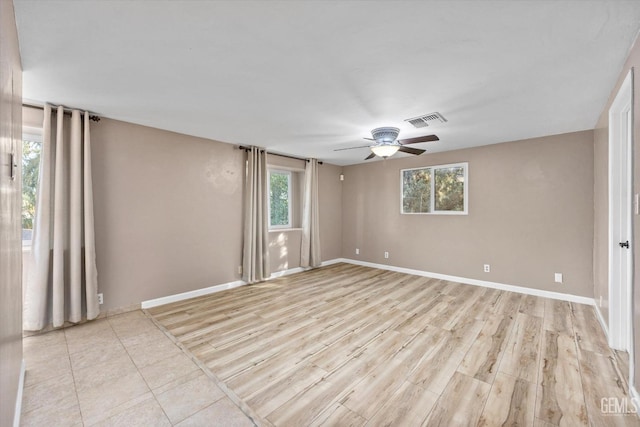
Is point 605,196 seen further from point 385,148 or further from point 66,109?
point 66,109

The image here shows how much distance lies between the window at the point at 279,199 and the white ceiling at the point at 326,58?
2.25m

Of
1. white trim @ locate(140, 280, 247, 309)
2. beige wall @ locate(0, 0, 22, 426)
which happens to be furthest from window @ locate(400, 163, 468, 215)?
beige wall @ locate(0, 0, 22, 426)

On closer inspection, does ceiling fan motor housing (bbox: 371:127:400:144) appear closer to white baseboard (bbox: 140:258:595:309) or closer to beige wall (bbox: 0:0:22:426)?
white baseboard (bbox: 140:258:595:309)

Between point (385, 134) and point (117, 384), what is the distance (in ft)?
11.9

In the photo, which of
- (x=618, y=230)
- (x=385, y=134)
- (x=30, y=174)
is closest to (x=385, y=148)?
(x=385, y=134)

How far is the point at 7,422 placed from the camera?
1.30m

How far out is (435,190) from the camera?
504 centimetres

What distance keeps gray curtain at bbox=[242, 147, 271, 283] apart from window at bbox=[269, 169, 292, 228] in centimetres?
61

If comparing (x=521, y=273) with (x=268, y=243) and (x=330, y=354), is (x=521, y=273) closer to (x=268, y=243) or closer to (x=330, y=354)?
(x=330, y=354)

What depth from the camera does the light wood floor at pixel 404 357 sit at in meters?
1.71

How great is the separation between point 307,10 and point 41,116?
10.7 ft

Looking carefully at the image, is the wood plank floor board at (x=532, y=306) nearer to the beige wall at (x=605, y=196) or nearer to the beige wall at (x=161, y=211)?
the beige wall at (x=605, y=196)

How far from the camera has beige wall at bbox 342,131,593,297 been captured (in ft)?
12.2

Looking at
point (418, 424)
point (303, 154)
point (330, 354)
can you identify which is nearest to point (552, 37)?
point (418, 424)
